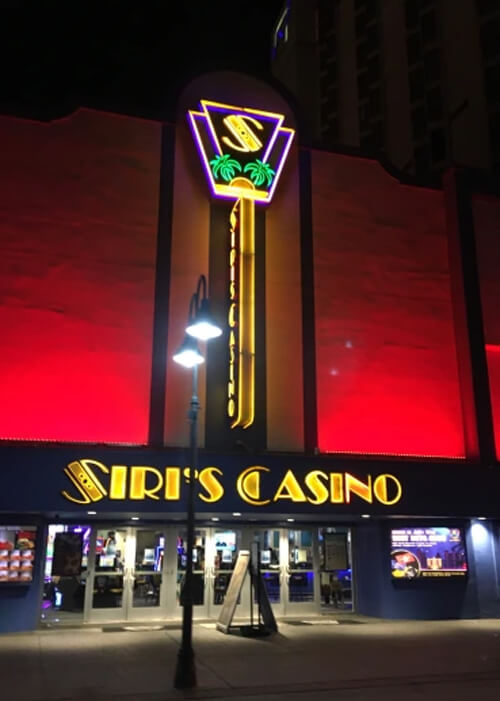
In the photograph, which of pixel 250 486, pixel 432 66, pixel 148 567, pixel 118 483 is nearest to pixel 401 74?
pixel 432 66

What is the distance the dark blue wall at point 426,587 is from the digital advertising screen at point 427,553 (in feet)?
0.62

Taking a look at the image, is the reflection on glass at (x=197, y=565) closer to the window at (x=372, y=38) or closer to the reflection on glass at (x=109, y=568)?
the reflection on glass at (x=109, y=568)

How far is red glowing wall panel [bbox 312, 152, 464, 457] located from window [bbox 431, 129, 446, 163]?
21612mm

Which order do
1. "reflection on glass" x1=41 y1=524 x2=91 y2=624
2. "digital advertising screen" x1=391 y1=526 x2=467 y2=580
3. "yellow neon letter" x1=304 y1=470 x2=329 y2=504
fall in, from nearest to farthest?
"yellow neon letter" x1=304 y1=470 x2=329 y2=504, "reflection on glass" x1=41 y1=524 x2=91 y2=624, "digital advertising screen" x1=391 y1=526 x2=467 y2=580

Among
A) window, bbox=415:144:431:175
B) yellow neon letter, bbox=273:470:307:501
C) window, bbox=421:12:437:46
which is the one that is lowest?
yellow neon letter, bbox=273:470:307:501

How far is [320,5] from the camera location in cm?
5572

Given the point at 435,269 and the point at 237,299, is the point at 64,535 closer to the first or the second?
the point at 237,299

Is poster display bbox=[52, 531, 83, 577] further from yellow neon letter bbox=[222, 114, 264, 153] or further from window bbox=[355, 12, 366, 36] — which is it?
window bbox=[355, 12, 366, 36]

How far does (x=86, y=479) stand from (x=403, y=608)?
10.4m

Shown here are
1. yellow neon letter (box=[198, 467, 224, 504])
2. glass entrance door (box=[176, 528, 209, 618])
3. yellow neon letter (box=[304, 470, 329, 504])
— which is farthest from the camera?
glass entrance door (box=[176, 528, 209, 618])

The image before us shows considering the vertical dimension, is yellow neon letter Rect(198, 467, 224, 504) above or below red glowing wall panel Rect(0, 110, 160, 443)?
below

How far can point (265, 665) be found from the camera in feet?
41.9

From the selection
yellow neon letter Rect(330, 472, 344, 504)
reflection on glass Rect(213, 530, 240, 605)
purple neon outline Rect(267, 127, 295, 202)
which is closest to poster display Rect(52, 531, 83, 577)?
reflection on glass Rect(213, 530, 240, 605)

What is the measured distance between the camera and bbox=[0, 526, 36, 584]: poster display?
16.6 m
